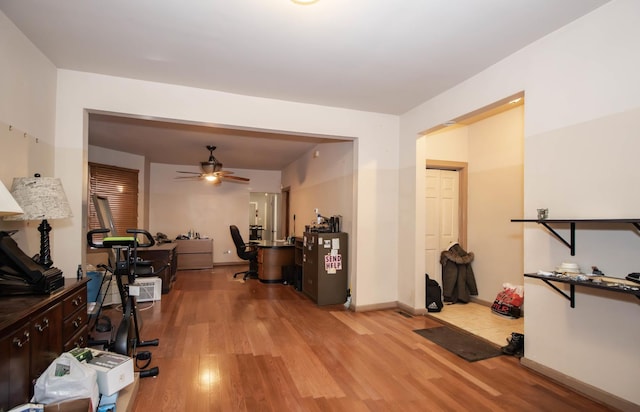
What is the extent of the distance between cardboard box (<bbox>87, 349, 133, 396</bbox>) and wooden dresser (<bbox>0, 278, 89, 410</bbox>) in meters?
0.25

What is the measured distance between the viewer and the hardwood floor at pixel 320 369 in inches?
88.7

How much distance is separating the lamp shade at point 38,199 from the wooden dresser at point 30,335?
1.77ft

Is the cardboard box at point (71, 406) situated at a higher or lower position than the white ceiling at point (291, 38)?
lower

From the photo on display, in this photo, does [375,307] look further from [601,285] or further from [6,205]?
[6,205]

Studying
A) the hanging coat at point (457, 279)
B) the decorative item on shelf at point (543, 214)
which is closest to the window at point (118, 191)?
the hanging coat at point (457, 279)

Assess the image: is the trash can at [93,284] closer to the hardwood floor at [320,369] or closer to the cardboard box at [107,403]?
the hardwood floor at [320,369]

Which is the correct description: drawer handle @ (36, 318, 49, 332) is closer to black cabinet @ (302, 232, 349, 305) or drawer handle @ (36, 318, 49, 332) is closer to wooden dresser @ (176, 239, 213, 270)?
black cabinet @ (302, 232, 349, 305)

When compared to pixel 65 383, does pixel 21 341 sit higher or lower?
higher

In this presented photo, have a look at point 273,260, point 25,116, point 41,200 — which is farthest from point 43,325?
point 273,260

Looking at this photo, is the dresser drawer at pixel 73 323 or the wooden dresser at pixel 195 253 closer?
the dresser drawer at pixel 73 323

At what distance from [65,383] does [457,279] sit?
4.78 metres

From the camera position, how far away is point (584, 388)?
2.34 metres

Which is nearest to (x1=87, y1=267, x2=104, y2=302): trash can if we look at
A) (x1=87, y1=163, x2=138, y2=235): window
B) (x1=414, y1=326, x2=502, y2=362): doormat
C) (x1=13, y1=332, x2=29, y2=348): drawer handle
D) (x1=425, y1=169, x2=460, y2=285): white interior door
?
(x1=87, y1=163, x2=138, y2=235): window

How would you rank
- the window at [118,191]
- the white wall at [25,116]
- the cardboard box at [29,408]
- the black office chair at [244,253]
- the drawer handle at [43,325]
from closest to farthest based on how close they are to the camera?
1. the cardboard box at [29,408]
2. the drawer handle at [43,325]
3. the white wall at [25,116]
4. the window at [118,191]
5. the black office chair at [244,253]
